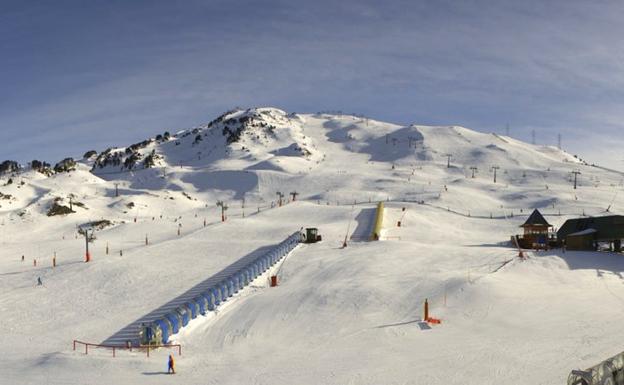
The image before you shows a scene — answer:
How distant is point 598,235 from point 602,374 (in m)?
27.0

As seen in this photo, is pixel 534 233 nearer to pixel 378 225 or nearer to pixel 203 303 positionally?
pixel 378 225

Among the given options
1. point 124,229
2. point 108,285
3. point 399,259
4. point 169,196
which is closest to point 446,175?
point 169,196

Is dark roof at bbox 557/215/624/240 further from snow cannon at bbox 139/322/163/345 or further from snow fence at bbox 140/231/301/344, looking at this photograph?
snow cannon at bbox 139/322/163/345

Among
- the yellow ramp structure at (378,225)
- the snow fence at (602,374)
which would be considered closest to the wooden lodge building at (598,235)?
the yellow ramp structure at (378,225)

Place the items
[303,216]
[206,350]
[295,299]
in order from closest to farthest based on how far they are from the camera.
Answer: [206,350] → [295,299] → [303,216]

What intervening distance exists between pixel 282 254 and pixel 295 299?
11.1 m

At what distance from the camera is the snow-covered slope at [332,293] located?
2103 centimetres

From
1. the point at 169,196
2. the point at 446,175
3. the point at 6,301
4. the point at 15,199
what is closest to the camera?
the point at 6,301

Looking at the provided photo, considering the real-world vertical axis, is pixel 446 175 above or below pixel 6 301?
above

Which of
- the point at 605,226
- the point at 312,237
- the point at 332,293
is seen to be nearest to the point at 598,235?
the point at 605,226

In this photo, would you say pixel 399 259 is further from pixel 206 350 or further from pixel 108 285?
pixel 108 285

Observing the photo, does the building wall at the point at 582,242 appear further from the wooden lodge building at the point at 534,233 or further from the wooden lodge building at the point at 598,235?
the wooden lodge building at the point at 534,233

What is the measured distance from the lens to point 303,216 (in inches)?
2324

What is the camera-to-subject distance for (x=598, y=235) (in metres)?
38.0
